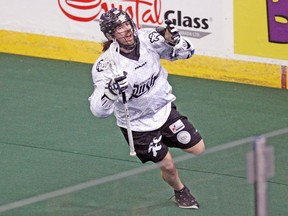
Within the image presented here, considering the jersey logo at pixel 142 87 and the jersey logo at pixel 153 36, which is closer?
the jersey logo at pixel 142 87

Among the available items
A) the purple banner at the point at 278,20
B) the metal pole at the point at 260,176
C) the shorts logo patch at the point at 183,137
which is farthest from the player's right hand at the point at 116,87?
the purple banner at the point at 278,20

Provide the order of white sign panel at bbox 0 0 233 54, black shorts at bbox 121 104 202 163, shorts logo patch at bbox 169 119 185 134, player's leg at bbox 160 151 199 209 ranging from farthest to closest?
white sign panel at bbox 0 0 233 54 < shorts logo patch at bbox 169 119 185 134 < black shorts at bbox 121 104 202 163 < player's leg at bbox 160 151 199 209

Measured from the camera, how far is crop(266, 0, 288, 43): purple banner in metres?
11.4

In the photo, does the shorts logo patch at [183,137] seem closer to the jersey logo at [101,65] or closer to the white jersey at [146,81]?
the white jersey at [146,81]

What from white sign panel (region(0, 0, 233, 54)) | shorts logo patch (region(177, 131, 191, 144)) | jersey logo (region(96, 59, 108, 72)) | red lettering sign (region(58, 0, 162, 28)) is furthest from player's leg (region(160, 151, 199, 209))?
red lettering sign (region(58, 0, 162, 28))

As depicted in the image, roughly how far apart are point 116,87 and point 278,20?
419 cm

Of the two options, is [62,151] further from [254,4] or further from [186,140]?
[254,4]

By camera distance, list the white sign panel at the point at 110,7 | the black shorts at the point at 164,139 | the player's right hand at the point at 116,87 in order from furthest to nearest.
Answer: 1. the white sign panel at the point at 110,7
2. the black shorts at the point at 164,139
3. the player's right hand at the point at 116,87

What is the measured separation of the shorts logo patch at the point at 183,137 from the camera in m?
8.38

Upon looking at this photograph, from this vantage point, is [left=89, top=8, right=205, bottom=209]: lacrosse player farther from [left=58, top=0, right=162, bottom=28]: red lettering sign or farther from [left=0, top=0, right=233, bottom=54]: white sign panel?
[left=58, top=0, right=162, bottom=28]: red lettering sign

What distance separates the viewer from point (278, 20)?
37.7 ft

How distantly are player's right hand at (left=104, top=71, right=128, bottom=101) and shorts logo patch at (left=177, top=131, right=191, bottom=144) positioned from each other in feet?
2.58

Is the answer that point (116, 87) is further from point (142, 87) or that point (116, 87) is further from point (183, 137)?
point (183, 137)

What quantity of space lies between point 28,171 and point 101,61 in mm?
1831
